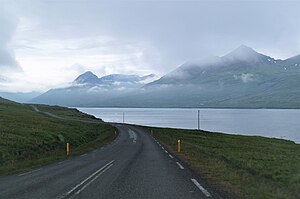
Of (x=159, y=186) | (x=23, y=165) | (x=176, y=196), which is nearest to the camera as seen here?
(x=176, y=196)

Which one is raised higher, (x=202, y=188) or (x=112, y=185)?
(x=202, y=188)

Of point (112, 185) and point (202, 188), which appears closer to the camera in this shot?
point (202, 188)

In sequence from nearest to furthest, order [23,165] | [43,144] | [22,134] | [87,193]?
[87,193] < [23,165] < [43,144] < [22,134]

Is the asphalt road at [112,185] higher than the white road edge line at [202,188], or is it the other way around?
the white road edge line at [202,188]

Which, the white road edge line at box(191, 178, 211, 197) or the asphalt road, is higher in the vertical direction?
the white road edge line at box(191, 178, 211, 197)

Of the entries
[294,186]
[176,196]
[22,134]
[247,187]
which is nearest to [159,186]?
[176,196]

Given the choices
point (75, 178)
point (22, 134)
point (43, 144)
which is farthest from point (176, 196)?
point (22, 134)

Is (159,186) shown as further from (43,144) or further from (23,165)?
(43,144)

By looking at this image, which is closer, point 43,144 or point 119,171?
point 119,171

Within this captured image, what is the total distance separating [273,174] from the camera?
1955 cm

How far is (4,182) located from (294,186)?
39.9 ft

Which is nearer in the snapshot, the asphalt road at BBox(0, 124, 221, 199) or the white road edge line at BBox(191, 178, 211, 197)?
the white road edge line at BBox(191, 178, 211, 197)

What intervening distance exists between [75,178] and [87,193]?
13.7 feet

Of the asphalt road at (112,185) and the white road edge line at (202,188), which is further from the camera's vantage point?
the asphalt road at (112,185)
